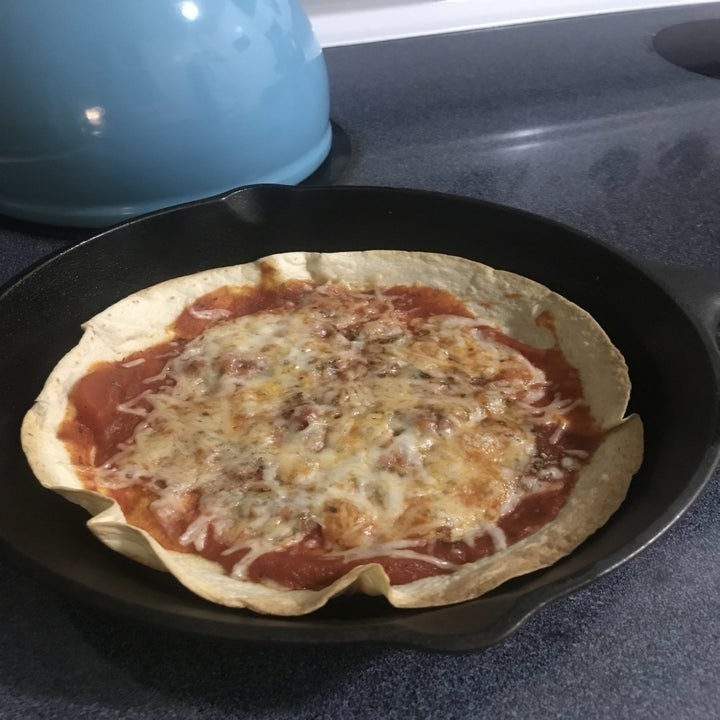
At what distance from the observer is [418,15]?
10.8ft

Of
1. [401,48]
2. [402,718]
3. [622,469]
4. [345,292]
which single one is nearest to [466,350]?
[345,292]

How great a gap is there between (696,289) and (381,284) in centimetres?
70

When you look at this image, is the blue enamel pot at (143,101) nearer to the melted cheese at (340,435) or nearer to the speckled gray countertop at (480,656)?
the speckled gray countertop at (480,656)

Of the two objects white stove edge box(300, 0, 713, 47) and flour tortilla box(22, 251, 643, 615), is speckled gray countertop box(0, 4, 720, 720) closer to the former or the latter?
flour tortilla box(22, 251, 643, 615)

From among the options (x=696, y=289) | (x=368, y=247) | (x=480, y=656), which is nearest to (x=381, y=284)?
(x=368, y=247)

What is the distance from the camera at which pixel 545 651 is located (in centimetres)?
118

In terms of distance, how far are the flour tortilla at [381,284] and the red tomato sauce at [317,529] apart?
0.02m

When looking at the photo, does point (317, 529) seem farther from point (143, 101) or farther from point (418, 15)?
point (418, 15)

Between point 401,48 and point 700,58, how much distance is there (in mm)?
1196

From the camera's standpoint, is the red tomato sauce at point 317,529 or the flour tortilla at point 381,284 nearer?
the flour tortilla at point 381,284

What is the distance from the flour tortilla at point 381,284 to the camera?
3.75ft

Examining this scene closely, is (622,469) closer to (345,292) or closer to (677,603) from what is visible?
(677,603)

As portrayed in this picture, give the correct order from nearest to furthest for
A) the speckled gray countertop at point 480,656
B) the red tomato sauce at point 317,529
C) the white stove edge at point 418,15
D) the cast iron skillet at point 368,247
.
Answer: the cast iron skillet at point 368,247
the speckled gray countertop at point 480,656
the red tomato sauce at point 317,529
the white stove edge at point 418,15

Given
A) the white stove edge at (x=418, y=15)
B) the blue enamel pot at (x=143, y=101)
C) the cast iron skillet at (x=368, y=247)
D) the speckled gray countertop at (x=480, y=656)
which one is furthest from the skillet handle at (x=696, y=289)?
the white stove edge at (x=418, y=15)
